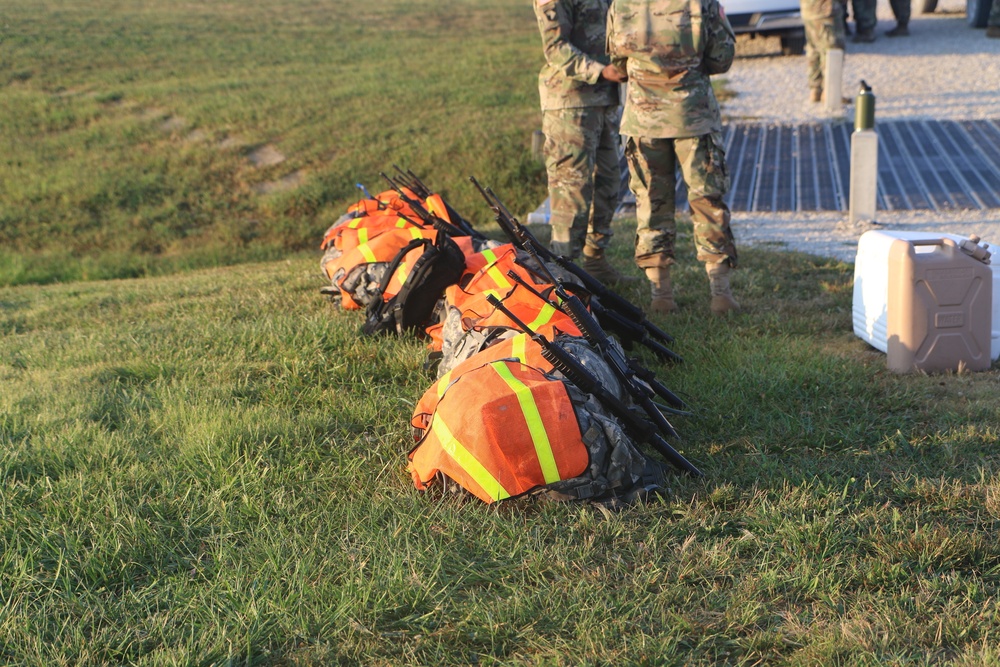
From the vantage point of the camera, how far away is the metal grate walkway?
383 inches

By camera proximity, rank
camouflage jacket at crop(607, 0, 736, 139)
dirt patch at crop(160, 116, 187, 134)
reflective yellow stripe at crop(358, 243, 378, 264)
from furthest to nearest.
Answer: dirt patch at crop(160, 116, 187, 134), reflective yellow stripe at crop(358, 243, 378, 264), camouflage jacket at crop(607, 0, 736, 139)

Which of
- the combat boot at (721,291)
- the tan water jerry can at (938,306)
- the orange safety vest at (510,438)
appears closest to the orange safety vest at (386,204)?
the combat boot at (721,291)

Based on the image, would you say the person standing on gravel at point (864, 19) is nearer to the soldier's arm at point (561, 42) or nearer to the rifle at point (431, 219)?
the soldier's arm at point (561, 42)

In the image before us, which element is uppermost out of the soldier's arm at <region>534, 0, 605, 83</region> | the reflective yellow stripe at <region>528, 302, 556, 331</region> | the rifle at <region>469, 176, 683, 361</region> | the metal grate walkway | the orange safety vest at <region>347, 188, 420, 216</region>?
the soldier's arm at <region>534, 0, 605, 83</region>

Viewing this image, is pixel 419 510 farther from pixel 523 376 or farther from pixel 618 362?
pixel 618 362

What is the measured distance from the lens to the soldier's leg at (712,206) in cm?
590

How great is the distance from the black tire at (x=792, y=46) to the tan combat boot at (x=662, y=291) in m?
13.7

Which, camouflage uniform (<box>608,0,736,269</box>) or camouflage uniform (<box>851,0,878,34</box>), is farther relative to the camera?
camouflage uniform (<box>851,0,878,34</box>)

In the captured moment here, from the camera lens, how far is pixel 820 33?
13781 mm

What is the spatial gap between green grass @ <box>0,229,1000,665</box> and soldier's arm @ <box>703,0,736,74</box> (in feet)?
6.00

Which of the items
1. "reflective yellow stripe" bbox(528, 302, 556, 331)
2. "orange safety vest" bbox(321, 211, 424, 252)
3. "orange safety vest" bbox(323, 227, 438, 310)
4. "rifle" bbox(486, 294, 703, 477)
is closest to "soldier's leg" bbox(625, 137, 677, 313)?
"orange safety vest" bbox(323, 227, 438, 310)

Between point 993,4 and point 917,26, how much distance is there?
7.70 feet

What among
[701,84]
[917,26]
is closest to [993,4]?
[917,26]

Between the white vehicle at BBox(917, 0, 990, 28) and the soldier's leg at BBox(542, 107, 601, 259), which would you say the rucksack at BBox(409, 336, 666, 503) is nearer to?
the soldier's leg at BBox(542, 107, 601, 259)
